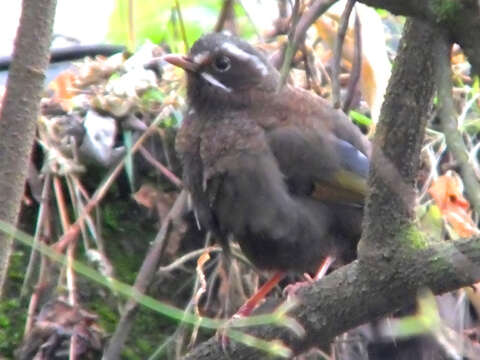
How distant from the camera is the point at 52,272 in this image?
380 centimetres

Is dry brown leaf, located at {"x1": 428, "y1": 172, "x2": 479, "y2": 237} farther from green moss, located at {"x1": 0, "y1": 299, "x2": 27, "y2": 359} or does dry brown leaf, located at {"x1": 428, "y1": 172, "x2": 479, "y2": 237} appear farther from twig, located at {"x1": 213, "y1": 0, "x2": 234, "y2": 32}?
green moss, located at {"x1": 0, "y1": 299, "x2": 27, "y2": 359}

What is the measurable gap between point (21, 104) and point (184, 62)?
1113 mm

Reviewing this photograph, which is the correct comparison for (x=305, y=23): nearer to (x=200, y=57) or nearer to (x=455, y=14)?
(x=455, y=14)

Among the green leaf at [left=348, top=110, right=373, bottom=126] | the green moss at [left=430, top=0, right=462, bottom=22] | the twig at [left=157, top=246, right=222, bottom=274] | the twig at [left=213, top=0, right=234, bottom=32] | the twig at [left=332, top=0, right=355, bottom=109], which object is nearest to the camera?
the green moss at [left=430, top=0, right=462, bottom=22]

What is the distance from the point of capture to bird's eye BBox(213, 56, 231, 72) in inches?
155

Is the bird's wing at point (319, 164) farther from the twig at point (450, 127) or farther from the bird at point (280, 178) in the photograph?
the twig at point (450, 127)

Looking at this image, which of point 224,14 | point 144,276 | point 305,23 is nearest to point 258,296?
point 144,276

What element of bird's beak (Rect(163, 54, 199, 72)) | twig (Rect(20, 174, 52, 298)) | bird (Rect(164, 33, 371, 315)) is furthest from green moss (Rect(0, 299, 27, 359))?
bird's beak (Rect(163, 54, 199, 72))

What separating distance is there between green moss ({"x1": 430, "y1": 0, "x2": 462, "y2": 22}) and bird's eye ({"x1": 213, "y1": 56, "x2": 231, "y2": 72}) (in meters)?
1.99

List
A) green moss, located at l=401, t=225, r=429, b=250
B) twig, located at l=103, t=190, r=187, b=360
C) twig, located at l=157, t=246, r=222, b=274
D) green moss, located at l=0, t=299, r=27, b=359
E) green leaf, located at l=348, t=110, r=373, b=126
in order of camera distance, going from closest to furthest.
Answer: green moss, located at l=401, t=225, r=429, b=250 < twig, located at l=103, t=190, r=187, b=360 < green moss, located at l=0, t=299, r=27, b=359 < twig, located at l=157, t=246, r=222, b=274 < green leaf, located at l=348, t=110, r=373, b=126

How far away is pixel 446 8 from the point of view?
1936 millimetres

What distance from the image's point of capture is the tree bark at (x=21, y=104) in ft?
9.08

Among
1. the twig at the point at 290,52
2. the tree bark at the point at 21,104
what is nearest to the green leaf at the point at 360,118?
the tree bark at the point at 21,104

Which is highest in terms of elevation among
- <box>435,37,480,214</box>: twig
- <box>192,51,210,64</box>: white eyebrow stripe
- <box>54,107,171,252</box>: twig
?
<box>435,37,480,214</box>: twig
